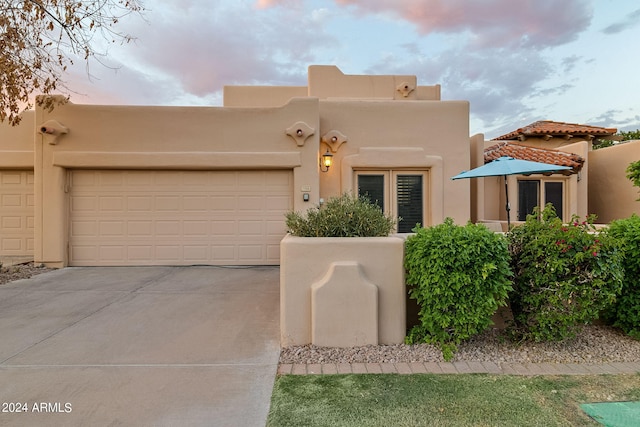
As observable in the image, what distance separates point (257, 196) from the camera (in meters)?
9.02

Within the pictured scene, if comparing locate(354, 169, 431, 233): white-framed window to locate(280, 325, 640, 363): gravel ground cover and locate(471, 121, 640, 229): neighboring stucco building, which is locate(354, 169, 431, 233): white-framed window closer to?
locate(471, 121, 640, 229): neighboring stucco building

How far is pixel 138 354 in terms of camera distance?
3.71 metres

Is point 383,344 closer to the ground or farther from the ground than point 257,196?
closer to the ground

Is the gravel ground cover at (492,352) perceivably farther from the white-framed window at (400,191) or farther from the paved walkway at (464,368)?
the white-framed window at (400,191)

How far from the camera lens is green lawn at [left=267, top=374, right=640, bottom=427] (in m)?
2.55

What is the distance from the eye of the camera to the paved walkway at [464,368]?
3.34 m

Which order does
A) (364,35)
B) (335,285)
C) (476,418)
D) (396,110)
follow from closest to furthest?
(476,418) < (335,285) < (396,110) < (364,35)

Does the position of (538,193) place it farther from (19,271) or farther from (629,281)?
(19,271)

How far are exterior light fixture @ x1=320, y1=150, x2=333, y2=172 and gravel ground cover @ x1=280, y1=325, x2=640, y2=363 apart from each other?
616 cm

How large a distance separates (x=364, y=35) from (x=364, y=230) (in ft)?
28.1

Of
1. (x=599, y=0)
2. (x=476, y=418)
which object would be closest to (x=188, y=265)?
(x=476, y=418)

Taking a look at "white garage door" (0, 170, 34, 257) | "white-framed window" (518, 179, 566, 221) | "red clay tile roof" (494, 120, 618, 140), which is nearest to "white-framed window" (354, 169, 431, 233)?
"white-framed window" (518, 179, 566, 221)

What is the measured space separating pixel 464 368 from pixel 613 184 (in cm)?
1192

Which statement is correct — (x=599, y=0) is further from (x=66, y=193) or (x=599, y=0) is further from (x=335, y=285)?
(x=66, y=193)
